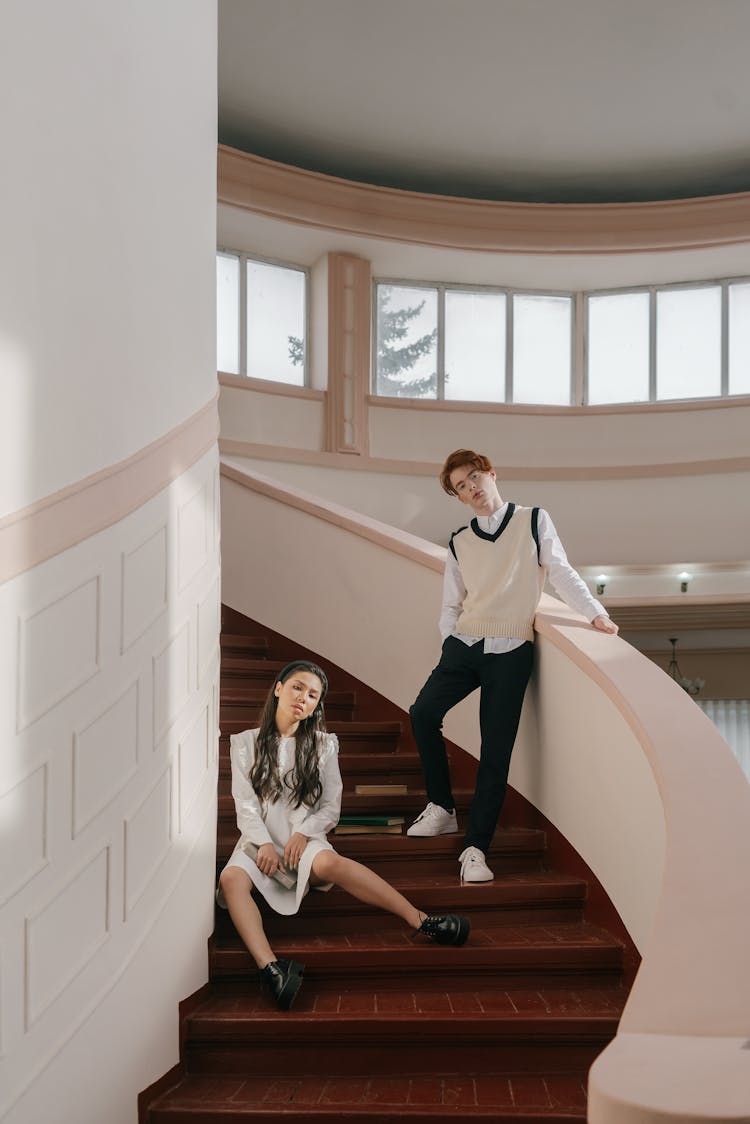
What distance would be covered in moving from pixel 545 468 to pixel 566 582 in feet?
18.1

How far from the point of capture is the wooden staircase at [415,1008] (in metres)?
3.04

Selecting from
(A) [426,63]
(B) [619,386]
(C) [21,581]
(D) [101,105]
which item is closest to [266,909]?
(C) [21,581]

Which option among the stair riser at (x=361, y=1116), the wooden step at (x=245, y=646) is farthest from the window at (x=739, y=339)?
the stair riser at (x=361, y=1116)

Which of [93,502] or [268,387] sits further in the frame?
[268,387]

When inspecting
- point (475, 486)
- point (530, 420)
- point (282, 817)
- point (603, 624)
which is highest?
point (530, 420)

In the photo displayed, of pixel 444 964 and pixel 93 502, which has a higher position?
pixel 93 502

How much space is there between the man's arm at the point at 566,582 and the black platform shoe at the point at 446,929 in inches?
48.2

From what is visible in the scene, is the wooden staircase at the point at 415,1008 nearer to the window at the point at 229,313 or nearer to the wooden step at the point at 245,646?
the wooden step at the point at 245,646

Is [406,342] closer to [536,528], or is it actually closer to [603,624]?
[536,528]

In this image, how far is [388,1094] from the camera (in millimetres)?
3074

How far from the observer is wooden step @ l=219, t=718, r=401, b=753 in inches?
205

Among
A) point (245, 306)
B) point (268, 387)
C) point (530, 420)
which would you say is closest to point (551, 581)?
point (268, 387)

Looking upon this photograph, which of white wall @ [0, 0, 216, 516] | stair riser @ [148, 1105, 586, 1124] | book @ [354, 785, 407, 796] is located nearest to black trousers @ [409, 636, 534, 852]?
book @ [354, 785, 407, 796]

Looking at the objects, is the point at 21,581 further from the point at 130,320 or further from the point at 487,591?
the point at 487,591
